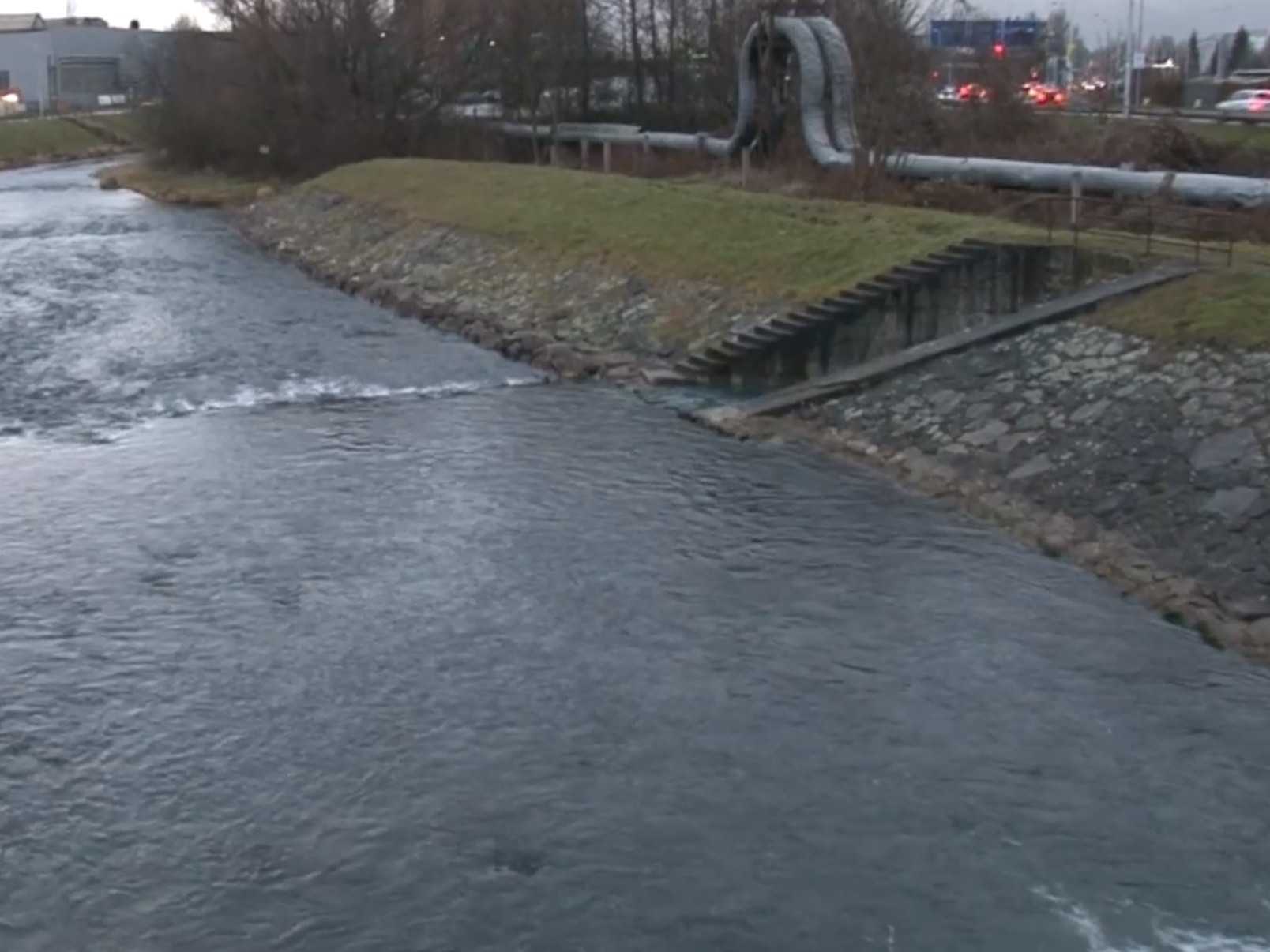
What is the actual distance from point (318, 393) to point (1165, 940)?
18.6 metres

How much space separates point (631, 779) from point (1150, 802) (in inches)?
148

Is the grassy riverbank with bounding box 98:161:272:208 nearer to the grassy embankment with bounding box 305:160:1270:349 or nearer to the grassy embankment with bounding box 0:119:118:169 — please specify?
the grassy embankment with bounding box 0:119:118:169

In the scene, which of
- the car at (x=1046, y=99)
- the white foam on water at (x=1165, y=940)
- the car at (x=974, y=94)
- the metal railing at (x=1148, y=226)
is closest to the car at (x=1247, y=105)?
the car at (x=1046, y=99)

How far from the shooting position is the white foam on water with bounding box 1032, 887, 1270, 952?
10094 millimetres

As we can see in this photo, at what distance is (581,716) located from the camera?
1345cm

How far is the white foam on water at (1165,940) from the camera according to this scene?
10094 millimetres

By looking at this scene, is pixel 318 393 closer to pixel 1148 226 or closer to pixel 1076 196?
pixel 1076 196

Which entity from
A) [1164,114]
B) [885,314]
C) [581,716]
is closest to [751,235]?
[885,314]

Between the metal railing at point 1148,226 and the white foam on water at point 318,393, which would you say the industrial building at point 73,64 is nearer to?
the white foam on water at point 318,393

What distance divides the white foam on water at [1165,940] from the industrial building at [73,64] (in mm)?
122687

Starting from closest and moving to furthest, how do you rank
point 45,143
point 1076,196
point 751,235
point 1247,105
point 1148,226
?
point 1148,226, point 1076,196, point 751,235, point 1247,105, point 45,143

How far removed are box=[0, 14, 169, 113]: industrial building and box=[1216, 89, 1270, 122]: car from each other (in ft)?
277

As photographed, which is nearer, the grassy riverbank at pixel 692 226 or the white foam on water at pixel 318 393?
the white foam on water at pixel 318 393

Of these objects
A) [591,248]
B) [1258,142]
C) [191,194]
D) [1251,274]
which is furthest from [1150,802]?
[191,194]
